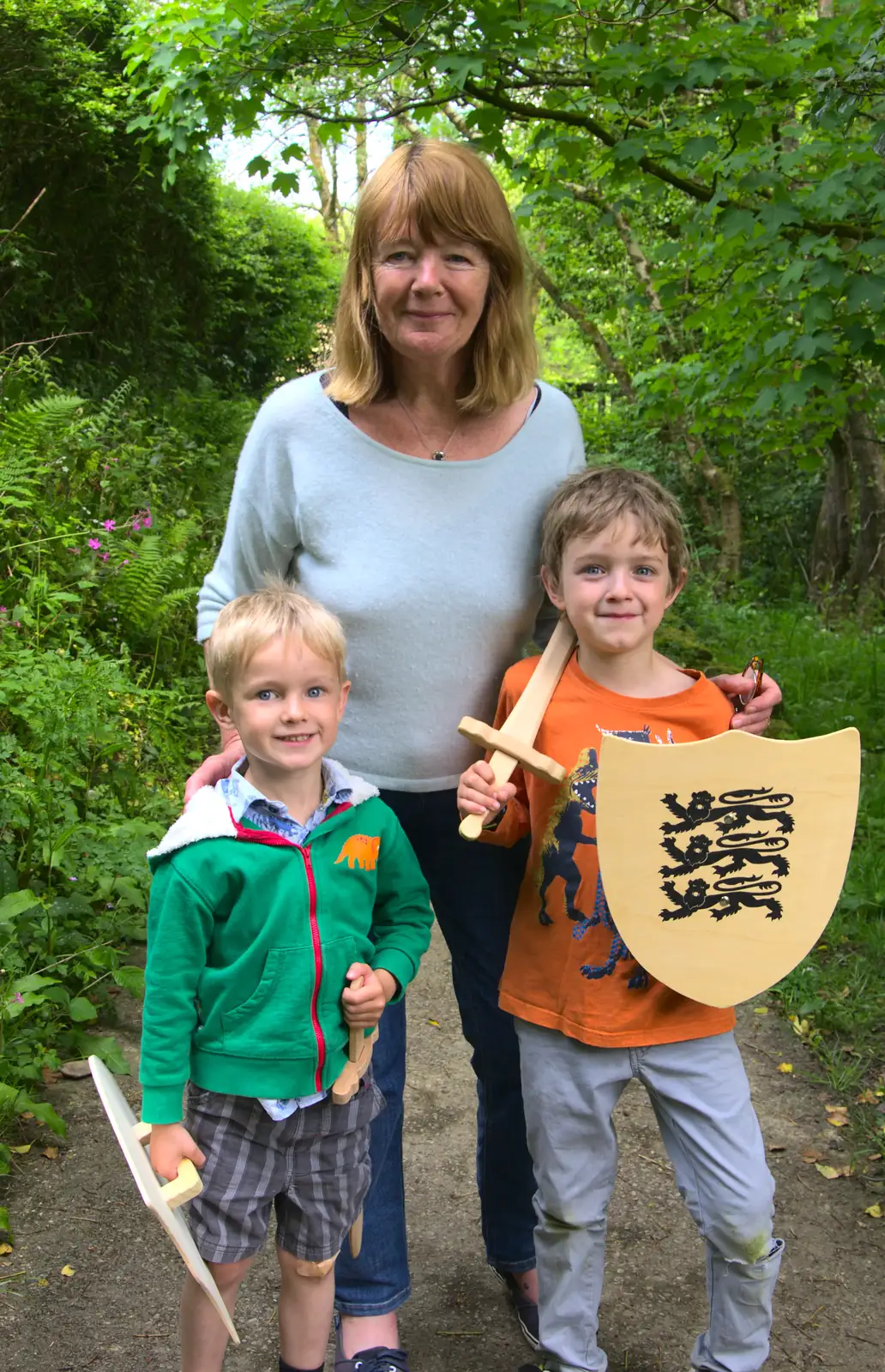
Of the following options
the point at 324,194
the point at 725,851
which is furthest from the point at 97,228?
the point at 324,194

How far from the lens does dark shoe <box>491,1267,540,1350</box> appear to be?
2322 millimetres

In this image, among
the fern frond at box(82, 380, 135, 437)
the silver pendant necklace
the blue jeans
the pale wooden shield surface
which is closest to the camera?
the pale wooden shield surface

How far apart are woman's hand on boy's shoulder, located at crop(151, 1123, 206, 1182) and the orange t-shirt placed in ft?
1.88

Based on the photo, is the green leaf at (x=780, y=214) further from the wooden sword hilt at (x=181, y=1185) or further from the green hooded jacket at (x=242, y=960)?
the wooden sword hilt at (x=181, y=1185)

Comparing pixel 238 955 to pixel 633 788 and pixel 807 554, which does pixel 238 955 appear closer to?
pixel 633 788

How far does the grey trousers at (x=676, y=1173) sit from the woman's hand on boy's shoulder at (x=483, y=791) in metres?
0.43

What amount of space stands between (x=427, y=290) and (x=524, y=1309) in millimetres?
1933

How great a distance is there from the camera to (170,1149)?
1.67m

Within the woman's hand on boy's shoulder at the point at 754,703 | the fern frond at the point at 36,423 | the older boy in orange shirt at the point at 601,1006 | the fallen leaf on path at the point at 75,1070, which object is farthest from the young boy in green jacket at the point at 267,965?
the fern frond at the point at 36,423

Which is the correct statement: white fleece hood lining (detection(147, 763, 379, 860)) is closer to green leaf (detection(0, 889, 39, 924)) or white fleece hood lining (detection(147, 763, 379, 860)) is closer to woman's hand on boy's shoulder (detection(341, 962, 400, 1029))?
woman's hand on boy's shoulder (detection(341, 962, 400, 1029))

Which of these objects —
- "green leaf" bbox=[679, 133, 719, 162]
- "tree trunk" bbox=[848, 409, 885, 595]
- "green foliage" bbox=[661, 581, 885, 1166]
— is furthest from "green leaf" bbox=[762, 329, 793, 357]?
"tree trunk" bbox=[848, 409, 885, 595]

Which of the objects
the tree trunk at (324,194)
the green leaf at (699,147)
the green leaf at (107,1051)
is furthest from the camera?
the tree trunk at (324,194)

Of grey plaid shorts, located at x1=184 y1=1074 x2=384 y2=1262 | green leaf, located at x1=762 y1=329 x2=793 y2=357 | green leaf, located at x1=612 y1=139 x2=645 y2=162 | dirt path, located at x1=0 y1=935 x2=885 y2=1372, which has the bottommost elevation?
dirt path, located at x1=0 y1=935 x2=885 y2=1372

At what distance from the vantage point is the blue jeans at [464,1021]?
2123 mm
